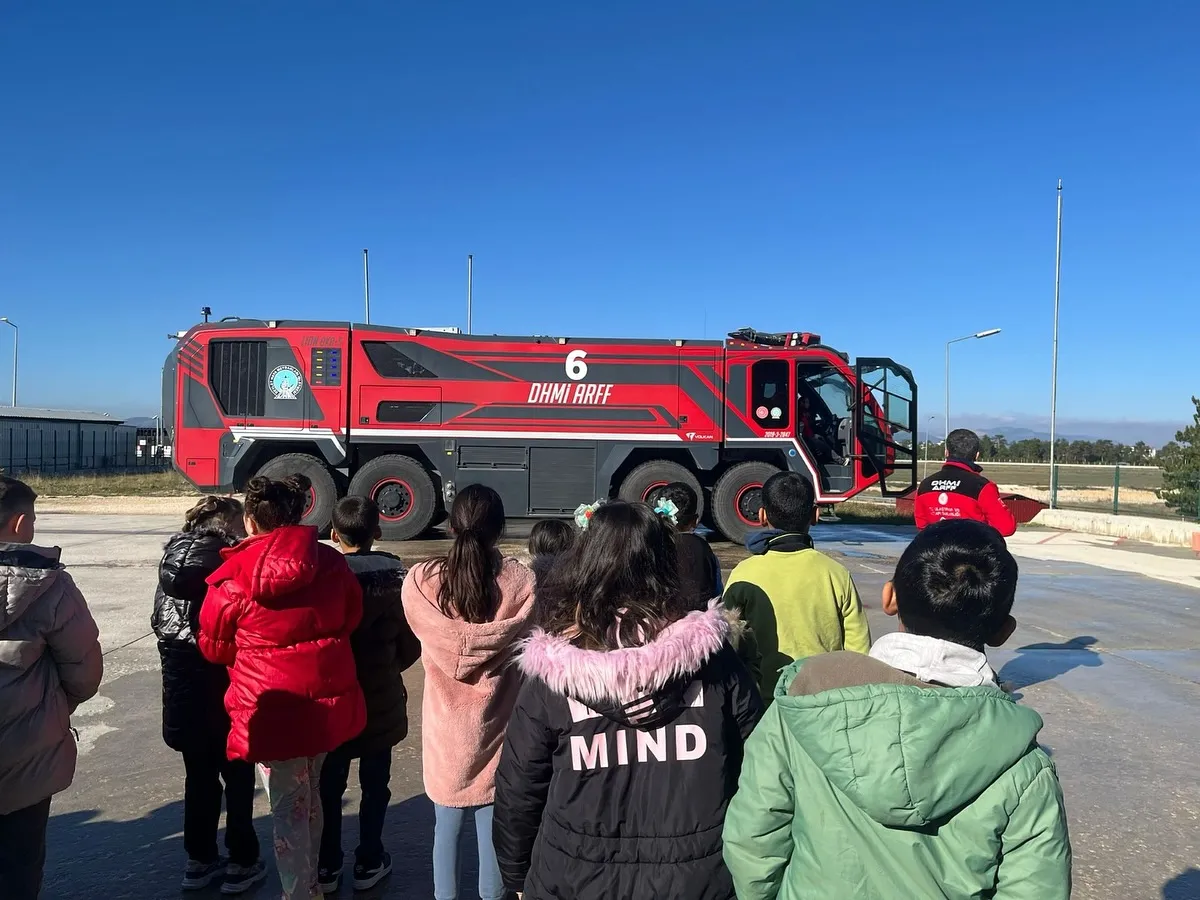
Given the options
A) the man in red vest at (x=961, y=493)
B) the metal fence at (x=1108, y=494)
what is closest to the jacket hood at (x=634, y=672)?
the man in red vest at (x=961, y=493)

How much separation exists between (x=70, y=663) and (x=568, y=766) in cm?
176

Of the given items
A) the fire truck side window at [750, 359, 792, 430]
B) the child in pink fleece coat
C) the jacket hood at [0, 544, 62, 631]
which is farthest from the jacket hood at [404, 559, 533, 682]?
the fire truck side window at [750, 359, 792, 430]

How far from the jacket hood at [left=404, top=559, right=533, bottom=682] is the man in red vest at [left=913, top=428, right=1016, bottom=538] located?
318 cm

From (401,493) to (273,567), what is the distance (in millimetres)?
10166

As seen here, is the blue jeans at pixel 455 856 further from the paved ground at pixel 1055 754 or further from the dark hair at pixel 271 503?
the dark hair at pixel 271 503

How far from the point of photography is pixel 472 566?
8.30ft

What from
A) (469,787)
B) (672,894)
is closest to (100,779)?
(469,787)

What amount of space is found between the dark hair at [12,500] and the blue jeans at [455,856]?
1.65 metres

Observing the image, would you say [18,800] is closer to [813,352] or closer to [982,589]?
[982,589]

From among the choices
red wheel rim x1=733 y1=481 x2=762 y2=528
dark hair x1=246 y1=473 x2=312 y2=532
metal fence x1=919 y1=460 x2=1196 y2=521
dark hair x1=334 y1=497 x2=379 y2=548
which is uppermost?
dark hair x1=246 y1=473 x2=312 y2=532

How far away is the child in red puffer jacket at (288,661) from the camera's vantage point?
2.69 metres

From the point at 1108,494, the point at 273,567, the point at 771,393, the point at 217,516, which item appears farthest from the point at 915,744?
the point at 1108,494

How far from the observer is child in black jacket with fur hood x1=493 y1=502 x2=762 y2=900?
5.84 feet

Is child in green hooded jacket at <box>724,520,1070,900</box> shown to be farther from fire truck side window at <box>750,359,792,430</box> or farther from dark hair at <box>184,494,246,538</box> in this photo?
fire truck side window at <box>750,359,792,430</box>
